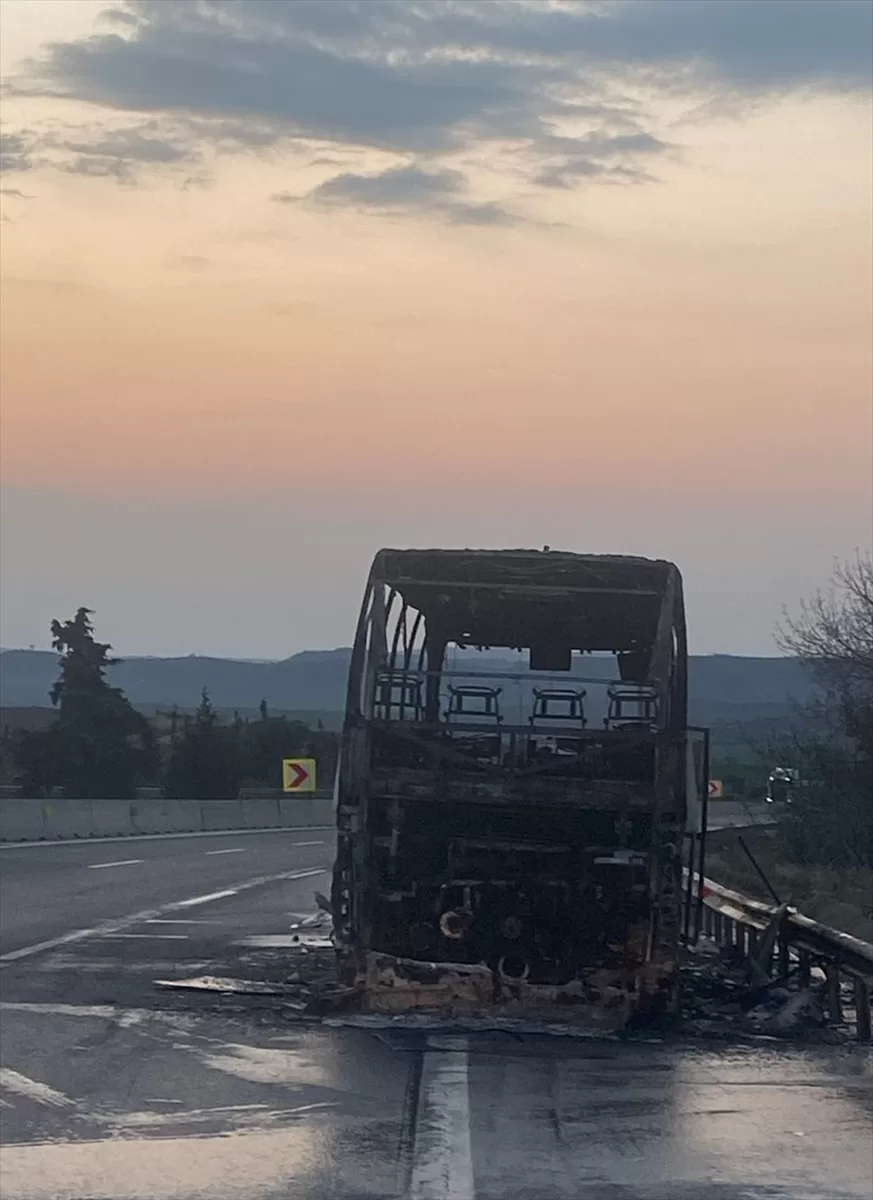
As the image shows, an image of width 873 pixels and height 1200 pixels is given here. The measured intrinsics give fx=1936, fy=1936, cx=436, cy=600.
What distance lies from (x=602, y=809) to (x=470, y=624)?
13.8 feet

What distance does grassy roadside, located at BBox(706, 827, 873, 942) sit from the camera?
22.7m

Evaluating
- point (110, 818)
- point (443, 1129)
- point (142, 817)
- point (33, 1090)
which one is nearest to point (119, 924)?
point (33, 1090)

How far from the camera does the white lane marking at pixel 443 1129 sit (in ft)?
25.8

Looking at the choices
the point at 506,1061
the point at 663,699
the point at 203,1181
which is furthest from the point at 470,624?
the point at 203,1181

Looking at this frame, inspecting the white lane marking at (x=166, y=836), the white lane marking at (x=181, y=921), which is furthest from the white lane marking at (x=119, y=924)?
the white lane marking at (x=166, y=836)

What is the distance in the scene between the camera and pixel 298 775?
55.2m

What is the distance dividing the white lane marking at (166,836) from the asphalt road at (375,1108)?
802 inches

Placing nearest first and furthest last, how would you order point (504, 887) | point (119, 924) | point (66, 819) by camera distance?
point (504, 887)
point (119, 924)
point (66, 819)

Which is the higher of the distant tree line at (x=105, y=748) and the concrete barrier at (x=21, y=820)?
the distant tree line at (x=105, y=748)

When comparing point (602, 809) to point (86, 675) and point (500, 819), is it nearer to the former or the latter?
point (500, 819)

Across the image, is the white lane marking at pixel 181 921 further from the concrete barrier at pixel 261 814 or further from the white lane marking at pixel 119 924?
the concrete barrier at pixel 261 814

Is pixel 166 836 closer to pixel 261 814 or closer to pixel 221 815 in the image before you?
pixel 221 815

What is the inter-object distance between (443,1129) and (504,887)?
4.20 metres

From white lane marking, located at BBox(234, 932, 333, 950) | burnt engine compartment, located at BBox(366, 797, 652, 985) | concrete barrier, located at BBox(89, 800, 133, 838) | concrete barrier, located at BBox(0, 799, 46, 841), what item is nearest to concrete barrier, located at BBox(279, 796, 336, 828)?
concrete barrier, located at BBox(89, 800, 133, 838)
